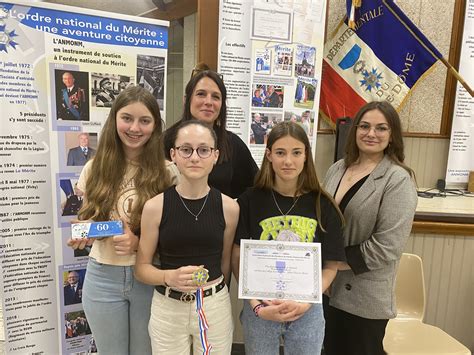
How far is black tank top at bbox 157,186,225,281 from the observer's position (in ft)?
4.54

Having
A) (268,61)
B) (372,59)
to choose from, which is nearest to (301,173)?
(268,61)

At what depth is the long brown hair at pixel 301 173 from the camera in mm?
1472

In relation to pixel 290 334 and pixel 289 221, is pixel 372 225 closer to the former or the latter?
pixel 289 221

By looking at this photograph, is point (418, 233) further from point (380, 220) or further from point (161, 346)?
point (161, 346)

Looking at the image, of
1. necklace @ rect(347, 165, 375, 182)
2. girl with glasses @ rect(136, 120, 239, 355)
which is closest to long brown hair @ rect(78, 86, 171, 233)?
girl with glasses @ rect(136, 120, 239, 355)

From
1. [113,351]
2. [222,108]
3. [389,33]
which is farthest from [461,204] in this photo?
[113,351]

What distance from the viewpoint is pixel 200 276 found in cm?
132

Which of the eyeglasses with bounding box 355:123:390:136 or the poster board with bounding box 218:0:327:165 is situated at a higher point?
the poster board with bounding box 218:0:327:165

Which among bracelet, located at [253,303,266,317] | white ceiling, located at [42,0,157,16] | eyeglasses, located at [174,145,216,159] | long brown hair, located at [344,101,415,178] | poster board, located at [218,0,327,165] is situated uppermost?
white ceiling, located at [42,0,157,16]

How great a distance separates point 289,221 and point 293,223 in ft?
0.06

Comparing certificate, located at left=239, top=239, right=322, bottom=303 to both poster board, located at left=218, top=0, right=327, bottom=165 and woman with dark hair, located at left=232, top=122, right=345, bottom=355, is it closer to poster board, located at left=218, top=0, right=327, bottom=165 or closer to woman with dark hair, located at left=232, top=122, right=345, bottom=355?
woman with dark hair, located at left=232, top=122, right=345, bottom=355

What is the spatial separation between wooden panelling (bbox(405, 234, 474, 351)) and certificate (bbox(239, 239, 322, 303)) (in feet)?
5.29

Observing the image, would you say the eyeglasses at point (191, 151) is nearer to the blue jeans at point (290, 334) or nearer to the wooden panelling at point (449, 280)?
the blue jeans at point (290, 334)

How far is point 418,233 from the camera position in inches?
103
